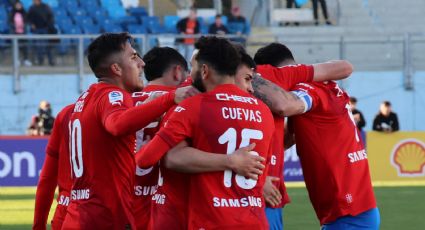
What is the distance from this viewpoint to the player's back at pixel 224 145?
17.5 ft

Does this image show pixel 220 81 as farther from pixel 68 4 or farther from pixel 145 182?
pixel 68 4

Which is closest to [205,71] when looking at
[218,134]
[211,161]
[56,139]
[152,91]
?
[218,134]

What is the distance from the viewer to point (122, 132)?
5.69m

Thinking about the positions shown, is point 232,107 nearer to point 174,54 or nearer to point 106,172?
point 106,172

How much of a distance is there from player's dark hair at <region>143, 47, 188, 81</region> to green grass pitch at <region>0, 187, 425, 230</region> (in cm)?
673

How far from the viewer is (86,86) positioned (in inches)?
953

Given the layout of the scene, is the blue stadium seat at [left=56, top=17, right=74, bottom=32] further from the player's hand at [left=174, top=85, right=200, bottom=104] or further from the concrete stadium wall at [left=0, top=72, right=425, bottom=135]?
the player's hand at [left=174, top=85, right=200, bottom=104]

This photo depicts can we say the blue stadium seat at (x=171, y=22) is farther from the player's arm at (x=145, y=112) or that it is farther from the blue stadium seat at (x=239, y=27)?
the player's arm at (x=145, y=112)

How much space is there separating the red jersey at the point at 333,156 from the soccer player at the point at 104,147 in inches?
50.9

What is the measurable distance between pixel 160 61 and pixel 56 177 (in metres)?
1.15

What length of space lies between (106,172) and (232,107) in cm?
109

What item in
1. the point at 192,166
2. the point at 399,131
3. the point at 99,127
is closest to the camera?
the point at 192,166

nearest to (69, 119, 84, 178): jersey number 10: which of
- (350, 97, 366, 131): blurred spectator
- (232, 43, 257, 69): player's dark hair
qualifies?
(232, 43, 257, 69): player's dark hair

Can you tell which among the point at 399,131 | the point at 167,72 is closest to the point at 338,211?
the point at 167,72
